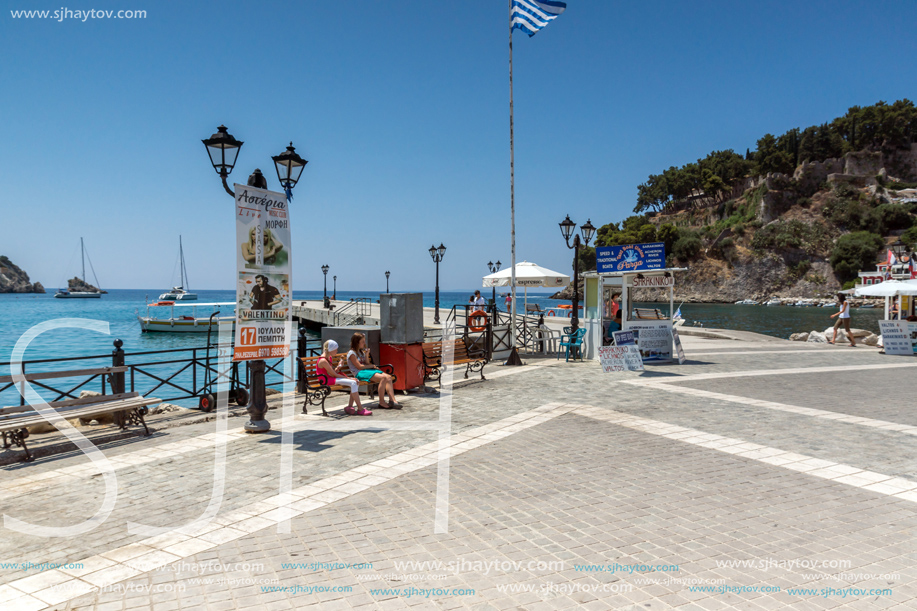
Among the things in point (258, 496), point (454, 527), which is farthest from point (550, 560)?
point (258, 496)

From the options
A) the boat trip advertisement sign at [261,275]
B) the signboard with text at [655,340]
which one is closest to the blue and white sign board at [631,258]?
the signboard with text at [655,340]

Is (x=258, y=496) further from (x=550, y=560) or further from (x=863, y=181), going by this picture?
(x=863, y=181)

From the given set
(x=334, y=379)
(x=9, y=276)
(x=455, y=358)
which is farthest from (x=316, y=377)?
(x=9, y=276)

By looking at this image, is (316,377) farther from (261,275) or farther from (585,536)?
(585,536)

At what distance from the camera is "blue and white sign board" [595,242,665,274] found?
15.1 metres

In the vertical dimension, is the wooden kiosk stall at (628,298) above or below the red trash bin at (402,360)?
above

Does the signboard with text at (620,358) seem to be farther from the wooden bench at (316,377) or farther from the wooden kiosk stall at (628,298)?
the wooden bench at (316,377)

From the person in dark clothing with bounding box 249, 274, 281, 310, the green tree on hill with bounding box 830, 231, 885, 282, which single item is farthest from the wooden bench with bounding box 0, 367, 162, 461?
the green tree on hill with bounding box 830, 231, 885, 282

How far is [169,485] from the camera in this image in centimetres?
554

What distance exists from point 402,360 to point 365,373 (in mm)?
1135

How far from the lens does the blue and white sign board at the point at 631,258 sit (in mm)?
15094

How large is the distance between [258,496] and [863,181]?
442 ft

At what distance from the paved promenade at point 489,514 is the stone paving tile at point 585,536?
0.02 meters

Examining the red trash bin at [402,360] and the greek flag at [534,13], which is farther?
the greek flag at [534,13]
